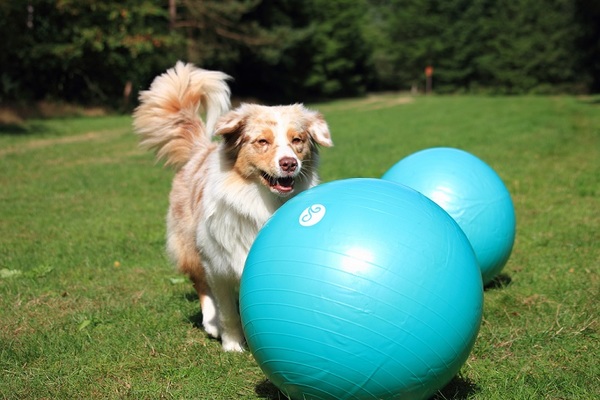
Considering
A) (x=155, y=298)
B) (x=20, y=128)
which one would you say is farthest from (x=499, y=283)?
(x=20, y=128)

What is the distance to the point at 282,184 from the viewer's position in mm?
4895

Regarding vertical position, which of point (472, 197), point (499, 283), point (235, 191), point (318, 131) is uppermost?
point (318, 131)

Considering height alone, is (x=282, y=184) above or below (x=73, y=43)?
below

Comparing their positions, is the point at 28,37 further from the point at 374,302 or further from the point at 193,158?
the point at 374,302

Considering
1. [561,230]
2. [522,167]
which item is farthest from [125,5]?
[561,230]

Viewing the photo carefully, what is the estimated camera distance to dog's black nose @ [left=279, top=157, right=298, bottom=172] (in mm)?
4727

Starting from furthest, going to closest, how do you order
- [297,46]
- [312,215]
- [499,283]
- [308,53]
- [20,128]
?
[308,53], [297,46], [20,128], [499,283], [312,215]

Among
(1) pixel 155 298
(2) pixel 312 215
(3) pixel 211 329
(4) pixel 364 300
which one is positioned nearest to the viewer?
(4) pixel 364 300

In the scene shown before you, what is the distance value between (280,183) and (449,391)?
189 cm

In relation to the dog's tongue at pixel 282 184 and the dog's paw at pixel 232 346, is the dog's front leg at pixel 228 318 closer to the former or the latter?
the dog's paw at pixel 232 346

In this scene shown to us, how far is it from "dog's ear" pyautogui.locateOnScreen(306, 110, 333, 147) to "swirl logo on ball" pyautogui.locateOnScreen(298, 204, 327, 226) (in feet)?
5.00

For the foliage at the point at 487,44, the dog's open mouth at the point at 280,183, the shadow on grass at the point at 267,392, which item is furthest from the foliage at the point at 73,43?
the foliage at the point at 487,44

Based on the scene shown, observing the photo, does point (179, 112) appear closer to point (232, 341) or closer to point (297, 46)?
point (232, 341)

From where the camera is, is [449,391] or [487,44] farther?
[487,44]
